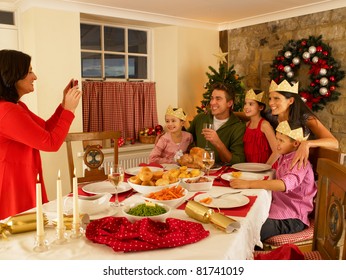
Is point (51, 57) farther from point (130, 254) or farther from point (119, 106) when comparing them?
point (130, 254)

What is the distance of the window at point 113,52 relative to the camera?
162 inches

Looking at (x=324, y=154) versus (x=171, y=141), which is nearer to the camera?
(x=324, y=154)

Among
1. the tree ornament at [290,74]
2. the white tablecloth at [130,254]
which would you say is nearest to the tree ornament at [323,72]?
the tree ornament at [290,74]

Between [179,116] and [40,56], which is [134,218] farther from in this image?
[40,56]

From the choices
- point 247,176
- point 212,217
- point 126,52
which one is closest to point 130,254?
point 212,217

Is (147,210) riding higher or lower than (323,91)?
lower

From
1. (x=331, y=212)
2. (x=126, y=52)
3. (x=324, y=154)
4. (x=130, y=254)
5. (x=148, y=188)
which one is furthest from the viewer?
(x=126, y=52)

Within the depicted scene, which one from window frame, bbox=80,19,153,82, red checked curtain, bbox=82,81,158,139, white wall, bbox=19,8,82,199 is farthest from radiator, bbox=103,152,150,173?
window frame, bbox=80,19,153,82

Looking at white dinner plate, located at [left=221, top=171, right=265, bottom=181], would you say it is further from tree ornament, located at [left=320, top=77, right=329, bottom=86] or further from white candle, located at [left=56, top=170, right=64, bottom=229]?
tree ornament, located at [left=320, top=77, right=329, bottom=86]

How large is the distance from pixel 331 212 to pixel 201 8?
10.1 feet

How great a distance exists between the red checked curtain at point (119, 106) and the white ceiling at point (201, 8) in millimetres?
813

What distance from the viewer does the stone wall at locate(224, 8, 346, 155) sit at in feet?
11.9

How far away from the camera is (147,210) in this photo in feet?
4.05

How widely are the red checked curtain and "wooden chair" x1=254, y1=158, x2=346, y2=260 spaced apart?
3.03 meters
